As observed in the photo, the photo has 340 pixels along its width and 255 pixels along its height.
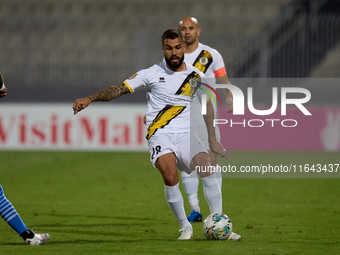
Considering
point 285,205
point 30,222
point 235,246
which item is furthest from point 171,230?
point 285,205

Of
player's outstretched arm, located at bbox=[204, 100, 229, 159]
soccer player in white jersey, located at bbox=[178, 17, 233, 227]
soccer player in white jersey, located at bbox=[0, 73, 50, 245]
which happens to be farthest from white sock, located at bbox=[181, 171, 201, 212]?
soccer player in white jersey, located at bbox=[0, 73, 50, 245]

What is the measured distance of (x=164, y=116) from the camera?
5.64 meters

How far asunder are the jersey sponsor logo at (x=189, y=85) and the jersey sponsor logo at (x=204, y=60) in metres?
1.13

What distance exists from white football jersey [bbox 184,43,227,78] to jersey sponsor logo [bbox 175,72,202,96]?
1154 mm

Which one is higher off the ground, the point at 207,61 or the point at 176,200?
the point at 207,61

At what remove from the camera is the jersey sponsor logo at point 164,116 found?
18.5 feet

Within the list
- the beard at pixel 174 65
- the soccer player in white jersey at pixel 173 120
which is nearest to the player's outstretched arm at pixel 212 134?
the soccer player in white jersey at pixel 173 120

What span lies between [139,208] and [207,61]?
2504mm

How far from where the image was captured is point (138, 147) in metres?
12.9

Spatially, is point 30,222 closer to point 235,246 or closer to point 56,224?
point 56,224

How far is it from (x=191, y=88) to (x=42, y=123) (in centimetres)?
789

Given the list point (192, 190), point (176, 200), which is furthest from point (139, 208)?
point (176, 200)

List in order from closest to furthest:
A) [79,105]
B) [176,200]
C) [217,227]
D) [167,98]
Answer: [79,105], [217,227], [176,200], [167,98]

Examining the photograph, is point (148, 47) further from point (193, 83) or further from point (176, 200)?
point (176, 200)
